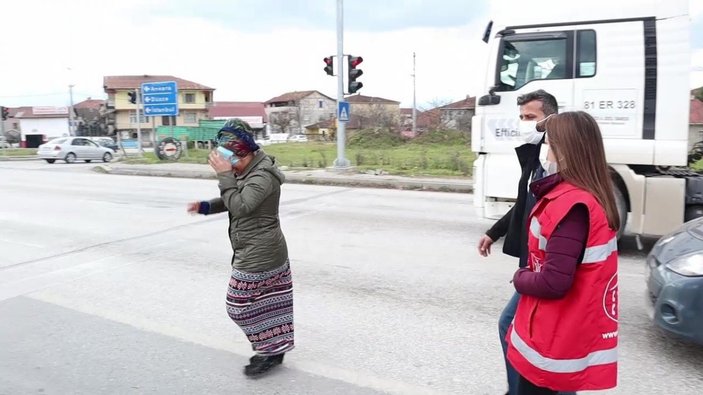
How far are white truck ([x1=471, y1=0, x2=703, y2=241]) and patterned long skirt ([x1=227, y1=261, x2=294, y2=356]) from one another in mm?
4132

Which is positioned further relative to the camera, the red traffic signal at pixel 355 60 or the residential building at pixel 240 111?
the residential building at pixel 240 111

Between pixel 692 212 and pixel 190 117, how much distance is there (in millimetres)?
80005

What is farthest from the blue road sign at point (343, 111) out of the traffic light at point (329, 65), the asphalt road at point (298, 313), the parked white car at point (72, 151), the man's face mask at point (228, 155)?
the parked white car at point (72, 151)

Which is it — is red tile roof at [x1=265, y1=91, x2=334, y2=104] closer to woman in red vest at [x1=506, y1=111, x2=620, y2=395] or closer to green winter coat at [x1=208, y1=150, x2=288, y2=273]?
green winter coat at [x1=208, y1=150, x2=288, y2=273]

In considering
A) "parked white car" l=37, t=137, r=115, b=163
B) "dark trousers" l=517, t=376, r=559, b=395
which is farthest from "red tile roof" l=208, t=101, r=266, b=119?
"dark trousers" l=517, t=376, r=559, b=395

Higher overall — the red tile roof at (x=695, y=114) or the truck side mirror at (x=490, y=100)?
the truck side mirror at (x=490, y=100)

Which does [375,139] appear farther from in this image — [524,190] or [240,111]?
[240,111]

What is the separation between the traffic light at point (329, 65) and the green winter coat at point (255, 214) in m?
13.7

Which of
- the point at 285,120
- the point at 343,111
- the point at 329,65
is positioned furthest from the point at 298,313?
Result: the point at 285,120

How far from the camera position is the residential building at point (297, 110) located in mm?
91562

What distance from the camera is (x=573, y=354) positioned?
2053 mm

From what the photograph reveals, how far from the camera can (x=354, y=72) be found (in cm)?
1648

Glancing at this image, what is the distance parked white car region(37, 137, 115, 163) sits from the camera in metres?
29.3

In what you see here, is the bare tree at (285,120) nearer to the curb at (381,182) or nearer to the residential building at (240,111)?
the residential building at (240,111)
